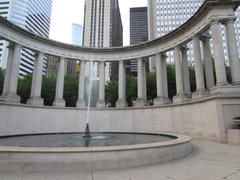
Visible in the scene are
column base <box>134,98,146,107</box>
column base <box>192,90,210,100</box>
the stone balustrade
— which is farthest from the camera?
column base <box>134,98,146,107</box>

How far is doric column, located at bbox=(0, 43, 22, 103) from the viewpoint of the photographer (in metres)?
23.8

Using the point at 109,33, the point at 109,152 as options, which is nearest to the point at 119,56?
the point at 109,152

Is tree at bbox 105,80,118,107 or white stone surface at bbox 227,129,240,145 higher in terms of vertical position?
tree at bbox 105,80,118,107

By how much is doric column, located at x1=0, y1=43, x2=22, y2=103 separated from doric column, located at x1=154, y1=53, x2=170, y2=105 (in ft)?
66.0

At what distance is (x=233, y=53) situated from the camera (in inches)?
738

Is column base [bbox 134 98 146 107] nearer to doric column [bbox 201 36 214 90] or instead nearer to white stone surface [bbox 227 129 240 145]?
doric column [bbox 201 36 214 90]

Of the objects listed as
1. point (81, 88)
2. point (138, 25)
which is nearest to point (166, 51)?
point (81, 88)

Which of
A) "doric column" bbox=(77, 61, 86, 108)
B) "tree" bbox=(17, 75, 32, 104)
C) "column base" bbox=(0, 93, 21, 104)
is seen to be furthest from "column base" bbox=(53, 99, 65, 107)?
"tree" bbox=(17, 75, 32, 104)

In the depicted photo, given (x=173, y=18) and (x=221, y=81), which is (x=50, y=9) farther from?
(x=221, y=81)

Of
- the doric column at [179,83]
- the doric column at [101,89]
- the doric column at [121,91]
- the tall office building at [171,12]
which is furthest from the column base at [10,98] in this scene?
the tall office building at [171,12]

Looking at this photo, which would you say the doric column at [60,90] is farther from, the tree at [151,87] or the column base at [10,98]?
the tree at [151,87]

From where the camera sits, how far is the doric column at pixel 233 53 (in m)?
18.4

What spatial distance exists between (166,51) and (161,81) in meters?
4.89

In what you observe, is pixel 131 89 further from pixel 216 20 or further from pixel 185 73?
pixel 216 20
